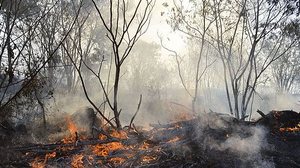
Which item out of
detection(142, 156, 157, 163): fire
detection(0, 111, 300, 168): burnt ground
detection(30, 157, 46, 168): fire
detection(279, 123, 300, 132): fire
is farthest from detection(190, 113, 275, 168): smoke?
detection(30, 157, 46, 168): fire

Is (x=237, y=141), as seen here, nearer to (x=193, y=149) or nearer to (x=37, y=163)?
(x=193, y=149)

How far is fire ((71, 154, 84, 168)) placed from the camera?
5219 millimetres

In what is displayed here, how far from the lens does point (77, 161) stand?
5.32 metres

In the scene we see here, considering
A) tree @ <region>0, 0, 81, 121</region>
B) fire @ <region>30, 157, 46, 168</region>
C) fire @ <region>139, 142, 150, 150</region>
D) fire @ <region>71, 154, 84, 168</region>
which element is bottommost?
fire @ <region>30, 157, 46, 168</region>

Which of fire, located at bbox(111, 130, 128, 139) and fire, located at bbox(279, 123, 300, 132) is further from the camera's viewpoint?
fire, located at bbox(279, 123, 300, 132)

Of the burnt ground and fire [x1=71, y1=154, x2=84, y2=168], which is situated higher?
the burnt ground

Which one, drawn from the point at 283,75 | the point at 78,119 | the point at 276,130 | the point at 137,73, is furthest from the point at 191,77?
the point at 276,130

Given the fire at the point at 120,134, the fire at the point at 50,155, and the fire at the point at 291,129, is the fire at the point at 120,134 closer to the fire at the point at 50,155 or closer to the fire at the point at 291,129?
the fire at the point at 50,155

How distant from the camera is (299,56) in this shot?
125ft

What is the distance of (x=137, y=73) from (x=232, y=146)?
36782 mm

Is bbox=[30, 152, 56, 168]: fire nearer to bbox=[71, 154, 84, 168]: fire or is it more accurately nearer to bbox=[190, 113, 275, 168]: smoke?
bbox=[71, 154, 84, 168]: fire

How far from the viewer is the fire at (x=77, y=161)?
5219mm

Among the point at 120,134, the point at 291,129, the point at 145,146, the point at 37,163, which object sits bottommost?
the point at 37,163

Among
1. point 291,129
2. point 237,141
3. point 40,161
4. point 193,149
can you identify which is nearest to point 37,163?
point 40,161
